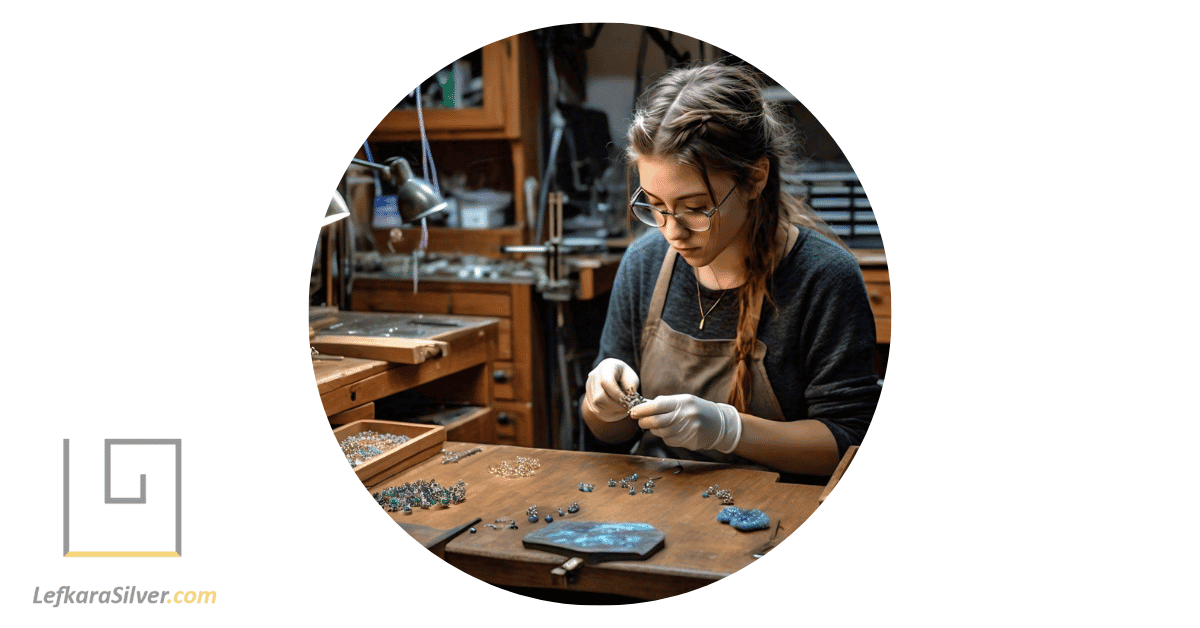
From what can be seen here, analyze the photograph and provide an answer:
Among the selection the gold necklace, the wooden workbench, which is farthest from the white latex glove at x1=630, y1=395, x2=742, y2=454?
the wooden workbench

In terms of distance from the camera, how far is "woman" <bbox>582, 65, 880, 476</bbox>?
1471 mm

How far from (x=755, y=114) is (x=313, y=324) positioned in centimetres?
110

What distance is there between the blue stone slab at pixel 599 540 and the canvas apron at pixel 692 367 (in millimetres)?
263

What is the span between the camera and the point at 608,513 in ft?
4.77

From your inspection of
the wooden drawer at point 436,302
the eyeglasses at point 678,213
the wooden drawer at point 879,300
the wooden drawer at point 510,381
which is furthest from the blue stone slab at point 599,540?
the wooden drawer at point 436,302

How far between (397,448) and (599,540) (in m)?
0.45

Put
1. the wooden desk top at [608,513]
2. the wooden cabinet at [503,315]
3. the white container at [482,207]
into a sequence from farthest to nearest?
the white container at [482,207], the wooden cabinet at [503,315], the wooden desk top at [608,513]

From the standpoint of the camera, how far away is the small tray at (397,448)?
1.59 meters

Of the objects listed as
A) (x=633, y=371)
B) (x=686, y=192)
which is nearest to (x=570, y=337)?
(x=633, y=371)

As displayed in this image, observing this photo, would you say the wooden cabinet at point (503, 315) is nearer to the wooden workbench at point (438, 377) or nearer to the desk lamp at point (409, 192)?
the wooden workbench at point (438, 377)

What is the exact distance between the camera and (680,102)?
57.9 inches

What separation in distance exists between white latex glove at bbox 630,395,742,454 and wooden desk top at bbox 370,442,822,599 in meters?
0.07

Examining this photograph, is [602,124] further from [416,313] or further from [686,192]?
[686,192]

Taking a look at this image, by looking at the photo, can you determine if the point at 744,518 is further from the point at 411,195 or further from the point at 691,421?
the point at 411,195
